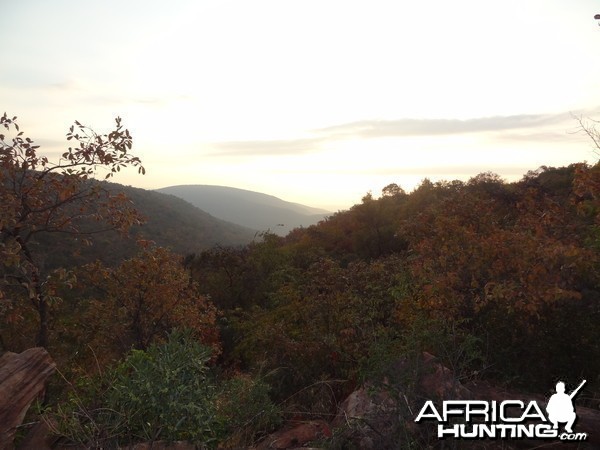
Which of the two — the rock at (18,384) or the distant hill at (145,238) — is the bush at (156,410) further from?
the distant hill at (145,238)

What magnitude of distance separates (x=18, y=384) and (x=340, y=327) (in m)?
6.98

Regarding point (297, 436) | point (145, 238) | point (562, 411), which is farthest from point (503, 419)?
point (145, 238)

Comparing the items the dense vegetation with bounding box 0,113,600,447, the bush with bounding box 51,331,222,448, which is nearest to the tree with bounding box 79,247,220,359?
the dense vegetation with bounding box 0,113,600,447

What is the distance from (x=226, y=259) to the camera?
2616 cm

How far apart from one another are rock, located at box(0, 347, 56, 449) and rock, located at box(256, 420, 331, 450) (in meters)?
3.13

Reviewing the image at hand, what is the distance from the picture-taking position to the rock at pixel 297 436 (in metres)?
6.50

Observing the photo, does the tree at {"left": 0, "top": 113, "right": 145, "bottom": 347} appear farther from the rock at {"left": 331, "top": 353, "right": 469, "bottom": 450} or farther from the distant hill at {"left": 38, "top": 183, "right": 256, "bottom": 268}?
the rock at {"left": 331, "top": 353, "right": 469, "bottom": 450}

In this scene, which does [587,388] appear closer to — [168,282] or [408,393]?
[408,393]

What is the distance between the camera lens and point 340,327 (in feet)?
36.3

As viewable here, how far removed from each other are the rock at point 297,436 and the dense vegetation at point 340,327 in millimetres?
250

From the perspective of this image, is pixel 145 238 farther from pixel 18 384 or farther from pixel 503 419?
pixel 503 419

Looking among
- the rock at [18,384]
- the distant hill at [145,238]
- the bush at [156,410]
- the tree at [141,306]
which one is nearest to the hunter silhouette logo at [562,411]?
the bush at [156,410]

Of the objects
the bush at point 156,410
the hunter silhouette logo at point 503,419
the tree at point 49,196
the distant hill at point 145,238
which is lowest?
the distant hill at point 145,238

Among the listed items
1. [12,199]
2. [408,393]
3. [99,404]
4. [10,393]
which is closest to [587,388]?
[408,393]
